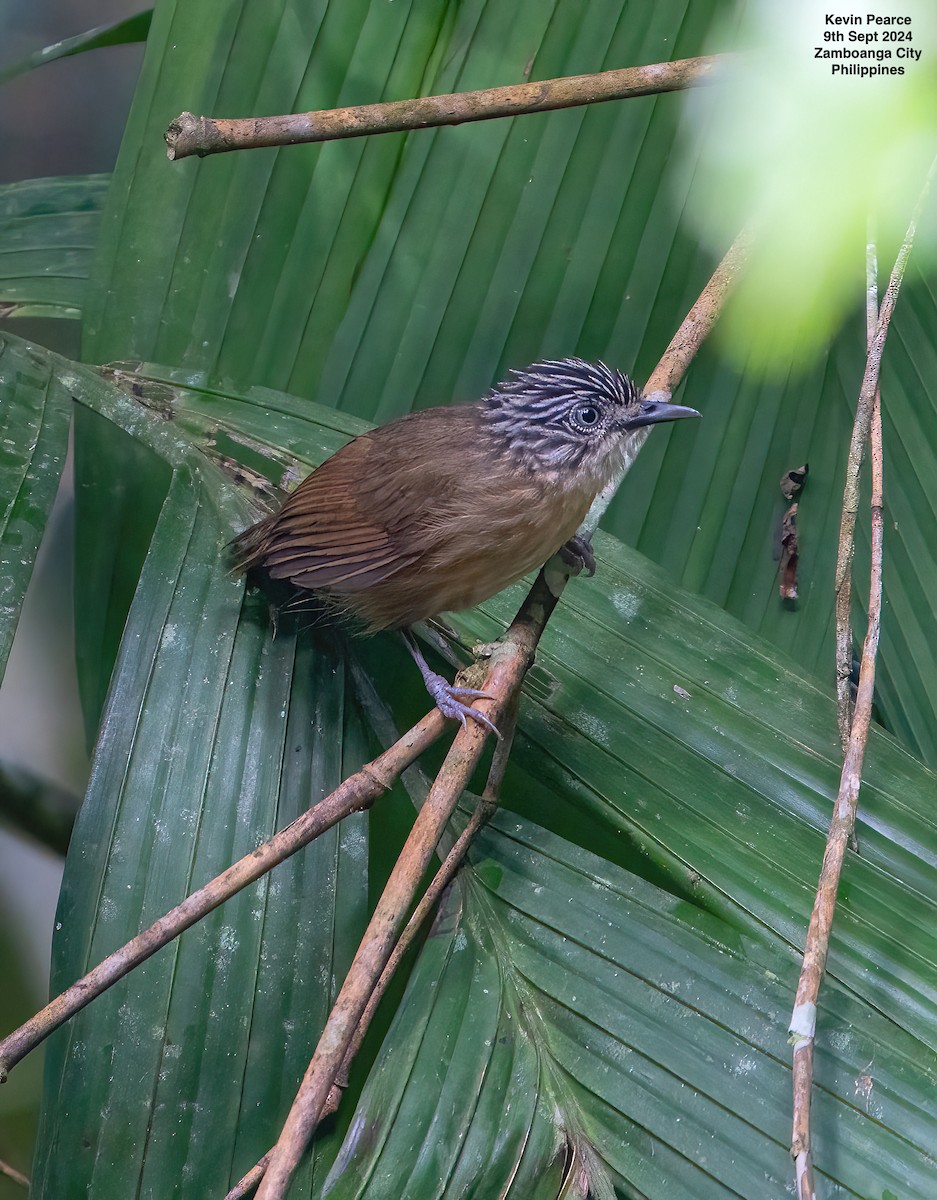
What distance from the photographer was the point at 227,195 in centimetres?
180

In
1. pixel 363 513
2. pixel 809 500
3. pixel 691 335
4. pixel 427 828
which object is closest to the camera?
pixel 427 828

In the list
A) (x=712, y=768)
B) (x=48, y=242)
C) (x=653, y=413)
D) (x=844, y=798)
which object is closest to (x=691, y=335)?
(x=653, y=413)

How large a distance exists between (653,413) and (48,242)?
1.39 meters

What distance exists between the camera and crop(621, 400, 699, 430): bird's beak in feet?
4.75

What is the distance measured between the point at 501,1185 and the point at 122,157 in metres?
1.79

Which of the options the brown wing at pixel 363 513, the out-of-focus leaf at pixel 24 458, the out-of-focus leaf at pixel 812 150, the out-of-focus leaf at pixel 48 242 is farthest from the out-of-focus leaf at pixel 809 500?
the out-of-focus leaf at pixel 48 242

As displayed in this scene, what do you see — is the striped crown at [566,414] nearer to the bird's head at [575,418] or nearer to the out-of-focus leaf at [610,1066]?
the bird's head at [575,418]

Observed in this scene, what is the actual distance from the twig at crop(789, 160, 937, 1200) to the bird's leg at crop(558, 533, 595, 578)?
1.29 feet

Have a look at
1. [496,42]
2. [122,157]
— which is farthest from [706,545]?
[122,157]

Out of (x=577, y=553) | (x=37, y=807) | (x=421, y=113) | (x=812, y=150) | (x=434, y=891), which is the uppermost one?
(x=812, y=150)

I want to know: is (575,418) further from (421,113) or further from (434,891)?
(434,891)

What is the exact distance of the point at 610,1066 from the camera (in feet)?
3.44

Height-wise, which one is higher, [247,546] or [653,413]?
[653,413]

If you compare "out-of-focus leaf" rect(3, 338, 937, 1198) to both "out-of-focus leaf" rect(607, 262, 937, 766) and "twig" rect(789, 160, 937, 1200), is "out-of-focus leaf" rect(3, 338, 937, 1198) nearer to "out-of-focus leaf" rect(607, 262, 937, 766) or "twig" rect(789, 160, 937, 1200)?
"twig" rect(789, 160, 937, 1200)
